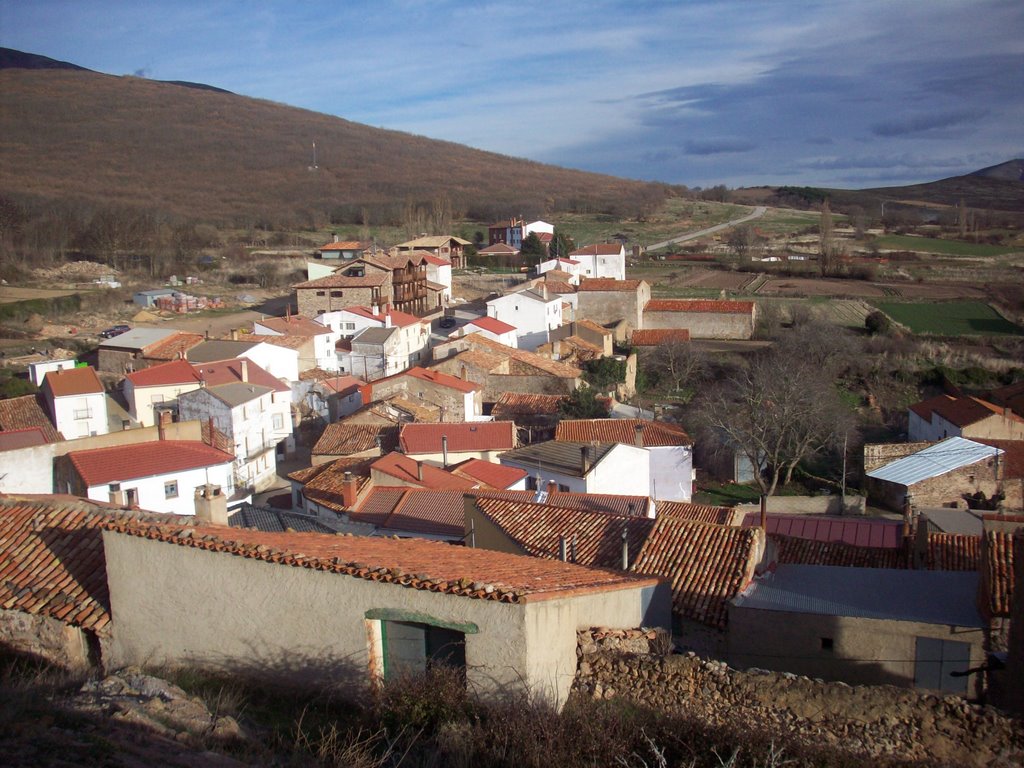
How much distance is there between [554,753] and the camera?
476cm

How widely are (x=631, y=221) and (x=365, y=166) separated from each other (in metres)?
47.6

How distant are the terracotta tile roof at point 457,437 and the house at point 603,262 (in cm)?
3479

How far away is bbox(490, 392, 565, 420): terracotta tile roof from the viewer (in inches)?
1115

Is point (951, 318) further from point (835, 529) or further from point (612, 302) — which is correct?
point (835, 529)

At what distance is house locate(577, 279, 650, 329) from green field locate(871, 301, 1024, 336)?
44.4ft

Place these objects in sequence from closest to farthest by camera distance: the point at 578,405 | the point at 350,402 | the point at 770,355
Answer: the point at 578,405, the point at 350,402, the point at 770,355

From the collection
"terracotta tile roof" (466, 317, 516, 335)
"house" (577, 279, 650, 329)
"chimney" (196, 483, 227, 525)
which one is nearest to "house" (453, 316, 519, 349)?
"terracotta tile roof" (466, 317, 516, 335)

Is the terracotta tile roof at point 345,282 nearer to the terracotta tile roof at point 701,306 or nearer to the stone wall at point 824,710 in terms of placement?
the terracotta tile roof at point 701,306

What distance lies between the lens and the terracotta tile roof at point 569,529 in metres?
10.3

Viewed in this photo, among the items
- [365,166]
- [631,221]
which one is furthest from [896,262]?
[365,166]

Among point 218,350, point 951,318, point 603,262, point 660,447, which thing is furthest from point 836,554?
point 603,262

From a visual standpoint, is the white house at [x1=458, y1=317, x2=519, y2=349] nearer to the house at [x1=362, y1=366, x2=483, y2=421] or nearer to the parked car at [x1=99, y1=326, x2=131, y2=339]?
the house at [x1=362, y1=366, x2=483, y2=421]

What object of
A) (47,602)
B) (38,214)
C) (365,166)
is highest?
(365,166)

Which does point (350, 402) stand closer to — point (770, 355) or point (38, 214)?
point (770, 355)
